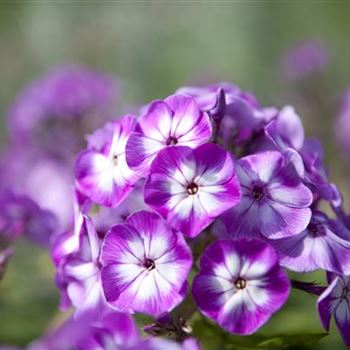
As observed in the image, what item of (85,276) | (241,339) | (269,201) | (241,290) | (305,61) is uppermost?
(269,201)

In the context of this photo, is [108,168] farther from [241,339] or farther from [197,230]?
[241,339]

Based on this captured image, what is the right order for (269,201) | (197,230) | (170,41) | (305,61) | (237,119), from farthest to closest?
(170,41)
(305,61)
(237,119)
(269,201)
(197,230)

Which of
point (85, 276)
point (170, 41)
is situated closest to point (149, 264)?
point (85, 276)

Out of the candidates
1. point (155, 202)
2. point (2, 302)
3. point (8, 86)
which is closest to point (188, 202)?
point (155, 202)

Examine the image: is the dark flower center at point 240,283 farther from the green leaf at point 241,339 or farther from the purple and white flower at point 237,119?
the purple and white flower at point 237,119

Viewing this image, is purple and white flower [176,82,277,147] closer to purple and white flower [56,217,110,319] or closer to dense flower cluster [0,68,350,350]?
dense flower cluster [0,68,350,350]

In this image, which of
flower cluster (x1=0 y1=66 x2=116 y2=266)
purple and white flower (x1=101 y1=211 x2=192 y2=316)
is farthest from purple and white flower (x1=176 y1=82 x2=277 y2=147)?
flower cluster (x1=0 y1=66 x2=116 y2=266)
